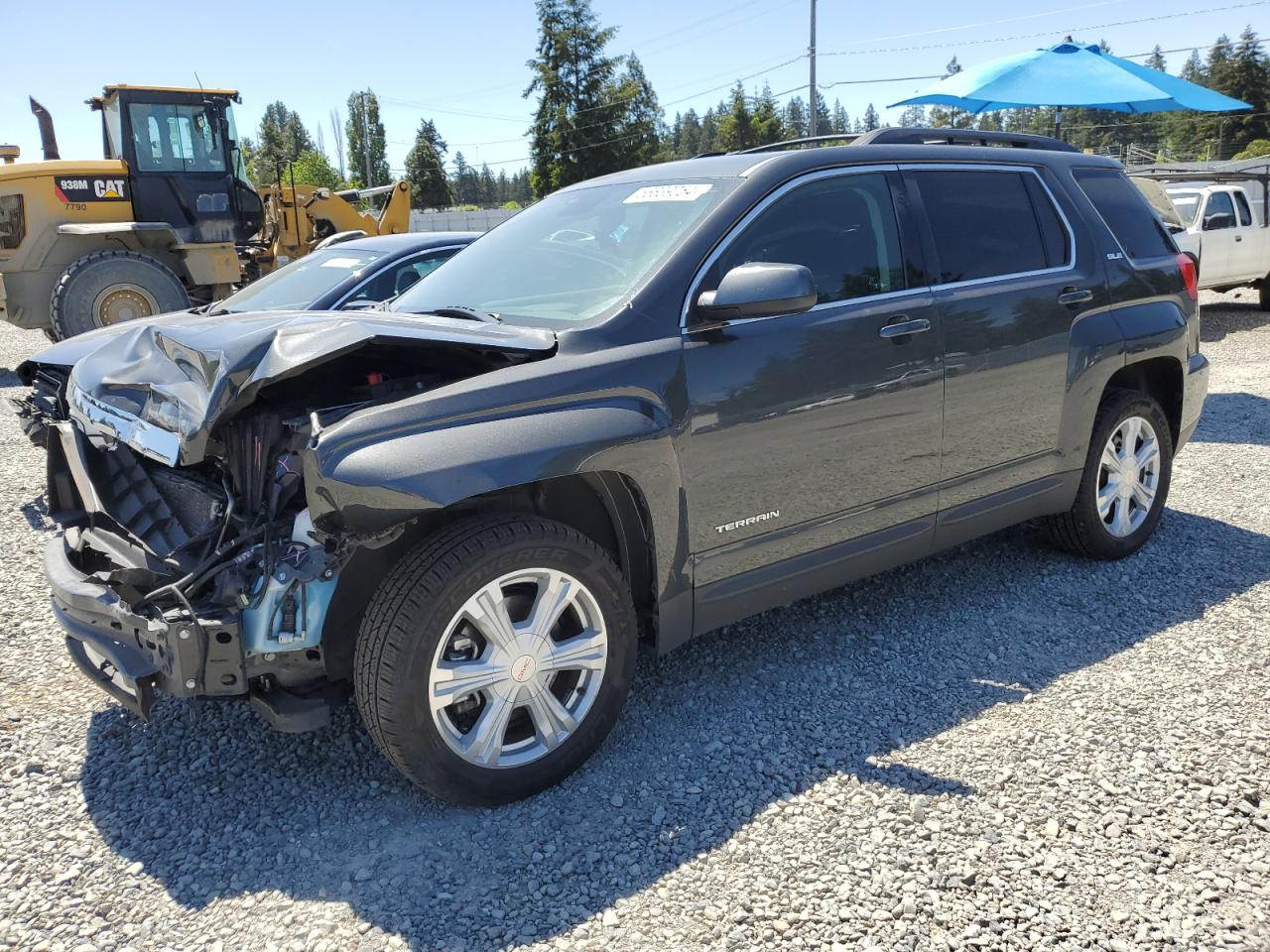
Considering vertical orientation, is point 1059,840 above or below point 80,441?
below

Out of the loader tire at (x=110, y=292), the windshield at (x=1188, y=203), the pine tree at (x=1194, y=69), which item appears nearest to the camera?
the loader tire at (x=110, y=292)

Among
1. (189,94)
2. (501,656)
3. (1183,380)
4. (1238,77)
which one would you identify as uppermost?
(1238,77)

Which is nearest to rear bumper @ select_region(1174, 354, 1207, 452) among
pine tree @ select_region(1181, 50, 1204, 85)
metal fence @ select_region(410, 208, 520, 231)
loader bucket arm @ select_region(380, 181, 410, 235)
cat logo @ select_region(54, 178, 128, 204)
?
cat logo @ select_region(54, 178, 128, 204)

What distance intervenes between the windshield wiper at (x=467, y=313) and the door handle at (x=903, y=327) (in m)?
1.41

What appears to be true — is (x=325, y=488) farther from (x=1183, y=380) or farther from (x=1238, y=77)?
(x=1238, y=77)

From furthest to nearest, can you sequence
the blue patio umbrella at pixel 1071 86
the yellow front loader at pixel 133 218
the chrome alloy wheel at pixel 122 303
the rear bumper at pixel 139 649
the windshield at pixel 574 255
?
the yellow front loader at pixel 133 218 < the chrome alloy wheel at pixel 122 303 < the blue patio umbrella at pixel 1071 86 < the windshield at pixel 574 255 < the rear bumper at pixel 139 649

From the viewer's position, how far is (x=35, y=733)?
133 inches

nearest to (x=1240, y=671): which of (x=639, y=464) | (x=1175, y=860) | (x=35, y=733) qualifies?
(x=1175, y=860)

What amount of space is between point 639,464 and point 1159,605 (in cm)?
274

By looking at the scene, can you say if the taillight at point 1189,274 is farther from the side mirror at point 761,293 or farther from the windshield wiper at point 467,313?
the windshield wiper at point 467,313

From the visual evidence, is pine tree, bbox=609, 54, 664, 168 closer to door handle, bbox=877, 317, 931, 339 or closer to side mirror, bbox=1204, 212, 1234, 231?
side mirror, bbox=1204, 212, 1234, 231

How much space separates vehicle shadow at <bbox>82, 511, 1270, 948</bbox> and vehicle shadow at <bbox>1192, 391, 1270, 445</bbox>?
3441 millimetres

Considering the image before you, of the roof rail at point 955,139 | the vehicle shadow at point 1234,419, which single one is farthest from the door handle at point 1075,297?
the vehicle shadow at point 1234,419

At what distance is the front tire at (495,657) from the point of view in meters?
2.67
